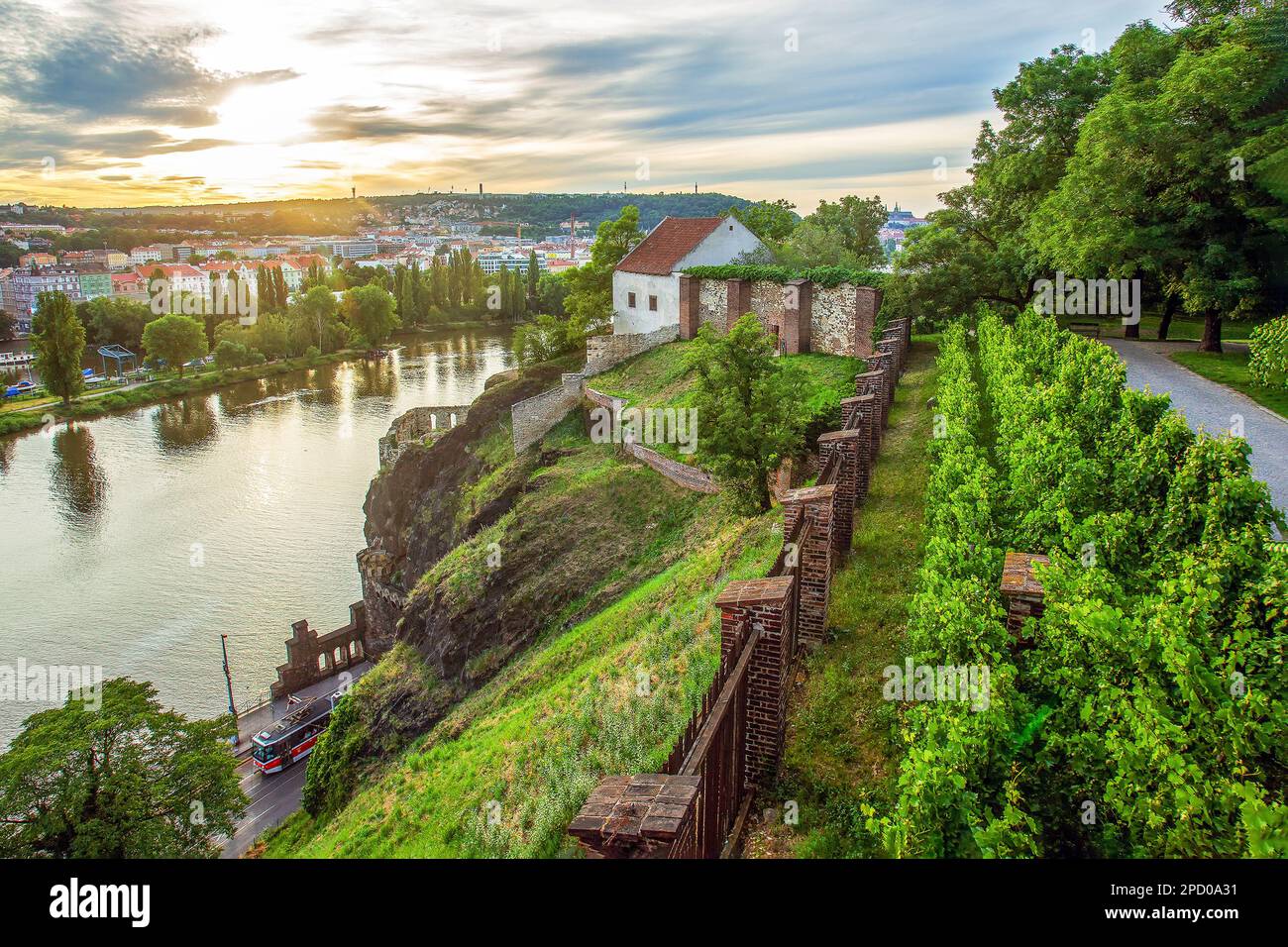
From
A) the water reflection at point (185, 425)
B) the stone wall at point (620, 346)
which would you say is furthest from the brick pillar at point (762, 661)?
the water reflection at point (185, 425)

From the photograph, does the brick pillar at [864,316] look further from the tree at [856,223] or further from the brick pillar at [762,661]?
the brick pillar at [762,661]

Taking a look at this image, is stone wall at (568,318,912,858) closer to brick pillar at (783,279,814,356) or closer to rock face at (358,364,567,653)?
brick pillar at (783,279,814,356)

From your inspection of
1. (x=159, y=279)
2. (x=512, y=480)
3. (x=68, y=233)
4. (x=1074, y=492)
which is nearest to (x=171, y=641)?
(x=512, y=480)

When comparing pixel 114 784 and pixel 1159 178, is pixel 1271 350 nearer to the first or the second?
pixel 1159 178

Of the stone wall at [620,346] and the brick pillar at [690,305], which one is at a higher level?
the brick pillar at [690,305]

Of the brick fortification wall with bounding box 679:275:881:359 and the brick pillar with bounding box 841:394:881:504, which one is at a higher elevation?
the brick fortification wall with bounding box 679:275:881:359

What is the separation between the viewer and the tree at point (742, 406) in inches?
651

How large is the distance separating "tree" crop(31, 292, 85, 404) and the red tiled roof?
48.4 metres

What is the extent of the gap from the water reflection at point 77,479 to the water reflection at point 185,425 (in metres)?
4.47

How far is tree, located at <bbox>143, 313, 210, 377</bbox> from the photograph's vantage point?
2943 inches

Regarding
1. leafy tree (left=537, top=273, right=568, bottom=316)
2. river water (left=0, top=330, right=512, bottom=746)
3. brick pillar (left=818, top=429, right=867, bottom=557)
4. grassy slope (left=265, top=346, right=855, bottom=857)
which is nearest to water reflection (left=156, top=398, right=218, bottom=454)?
river water (left=0, top=330, right=512, bottom=746)

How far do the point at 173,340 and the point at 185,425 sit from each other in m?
19.4

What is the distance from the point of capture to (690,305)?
37.3 m

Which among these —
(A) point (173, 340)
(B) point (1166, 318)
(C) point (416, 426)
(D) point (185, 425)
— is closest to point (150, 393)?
(A) point (173, 340)
